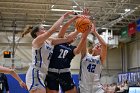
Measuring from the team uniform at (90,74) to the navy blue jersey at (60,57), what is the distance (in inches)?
14.7

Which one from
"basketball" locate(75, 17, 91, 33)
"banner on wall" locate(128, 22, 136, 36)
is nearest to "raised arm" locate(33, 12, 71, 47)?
"basketball" locate(75, 17, 91, 33)

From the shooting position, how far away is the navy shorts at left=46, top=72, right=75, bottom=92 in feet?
15.3

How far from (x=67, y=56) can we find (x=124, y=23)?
16342 mm

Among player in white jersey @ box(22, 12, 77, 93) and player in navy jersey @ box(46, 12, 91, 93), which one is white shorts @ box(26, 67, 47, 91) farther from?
player in navy jersey @ box(46, 12, 91, 93)

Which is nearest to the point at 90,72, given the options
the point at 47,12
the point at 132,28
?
the point at 47,12

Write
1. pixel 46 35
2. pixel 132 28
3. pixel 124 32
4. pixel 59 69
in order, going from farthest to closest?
pixel 124 32 → pixel 132 28 → pixel 59 69 → pixel 46 35

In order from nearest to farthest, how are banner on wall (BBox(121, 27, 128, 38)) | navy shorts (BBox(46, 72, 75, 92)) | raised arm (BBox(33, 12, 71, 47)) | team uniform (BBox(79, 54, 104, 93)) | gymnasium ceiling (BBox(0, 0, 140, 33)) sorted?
raised arm (BBox(33, 12, 71, 47)) → navy shorts (BBox(46, 72, 75, 92)) → team uniform (BBox(79, 54, 104, 93)) → gymnasium ceiling (BBox(0, 0, 140, 33)) → banner on wall (BBox(121, 27, 128, 38))

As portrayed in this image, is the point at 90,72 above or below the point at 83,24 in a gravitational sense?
below

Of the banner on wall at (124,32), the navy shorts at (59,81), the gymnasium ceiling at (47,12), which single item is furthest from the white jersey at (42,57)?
the banner on wall at (124,32)

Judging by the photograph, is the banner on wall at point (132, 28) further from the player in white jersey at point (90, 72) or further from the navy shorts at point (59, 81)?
the navy shorts at point (59, 81)

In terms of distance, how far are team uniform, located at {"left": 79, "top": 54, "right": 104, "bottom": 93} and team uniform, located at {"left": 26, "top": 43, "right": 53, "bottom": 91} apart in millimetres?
874

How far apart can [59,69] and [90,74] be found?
64 cm

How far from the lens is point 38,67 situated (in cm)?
437

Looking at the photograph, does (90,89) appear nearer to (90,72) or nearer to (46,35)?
(90,72)
